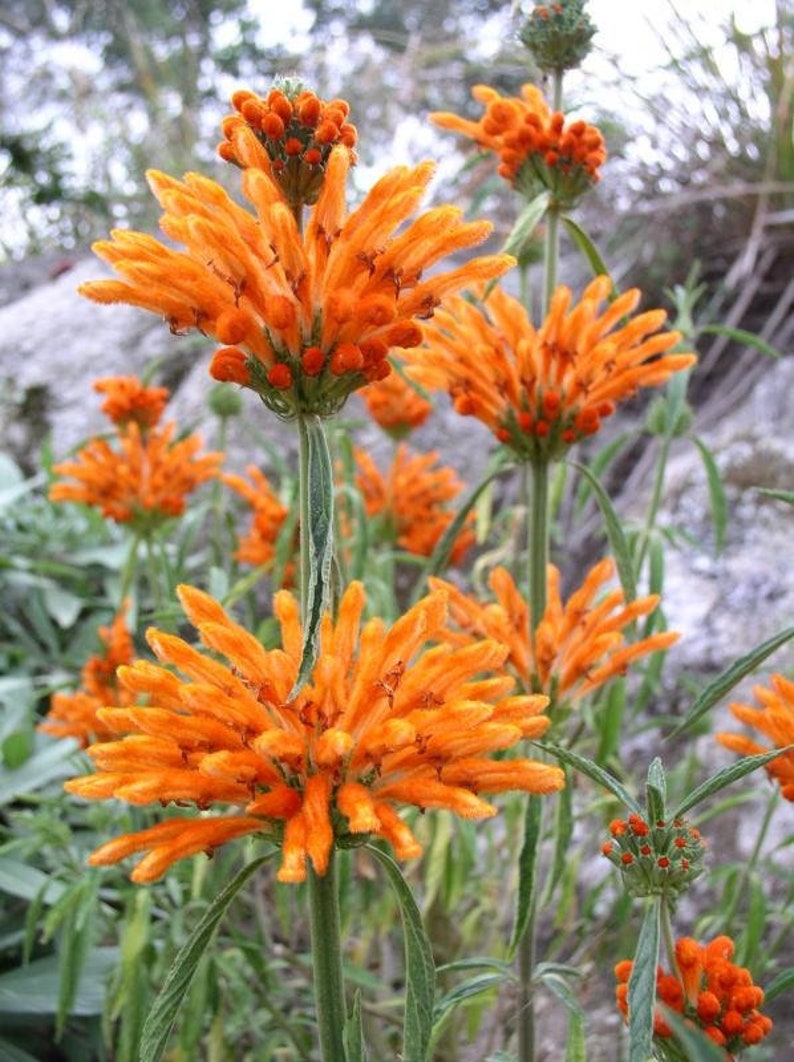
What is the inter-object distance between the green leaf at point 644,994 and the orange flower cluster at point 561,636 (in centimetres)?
42

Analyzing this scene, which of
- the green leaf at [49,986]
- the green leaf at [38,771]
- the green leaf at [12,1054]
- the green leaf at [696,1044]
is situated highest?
the green leaf at [696,1044]

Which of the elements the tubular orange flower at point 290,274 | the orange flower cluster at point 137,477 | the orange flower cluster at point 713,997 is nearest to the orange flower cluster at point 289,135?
the tubular orange flower at point 290,274

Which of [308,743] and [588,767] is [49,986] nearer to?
[308,743]

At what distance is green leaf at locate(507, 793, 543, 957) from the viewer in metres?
1.02

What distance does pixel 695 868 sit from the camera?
86 cm

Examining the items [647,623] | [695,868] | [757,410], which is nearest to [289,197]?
[695,868]

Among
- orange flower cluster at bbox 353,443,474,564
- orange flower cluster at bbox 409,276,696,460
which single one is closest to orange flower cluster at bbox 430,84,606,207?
orange flower cluster at bbox 409,276,696,460

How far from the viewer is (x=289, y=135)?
90 centimetres

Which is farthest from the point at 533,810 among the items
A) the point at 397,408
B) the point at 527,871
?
the point at 397,408

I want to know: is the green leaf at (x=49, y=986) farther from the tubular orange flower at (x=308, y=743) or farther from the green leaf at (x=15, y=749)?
the tubular orange flower at (x=308, y=743)

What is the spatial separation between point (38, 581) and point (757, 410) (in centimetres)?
180

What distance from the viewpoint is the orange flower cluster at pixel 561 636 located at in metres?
1.19

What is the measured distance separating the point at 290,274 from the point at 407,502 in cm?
136

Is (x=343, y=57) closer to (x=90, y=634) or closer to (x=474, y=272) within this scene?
(x=90, y=634)
